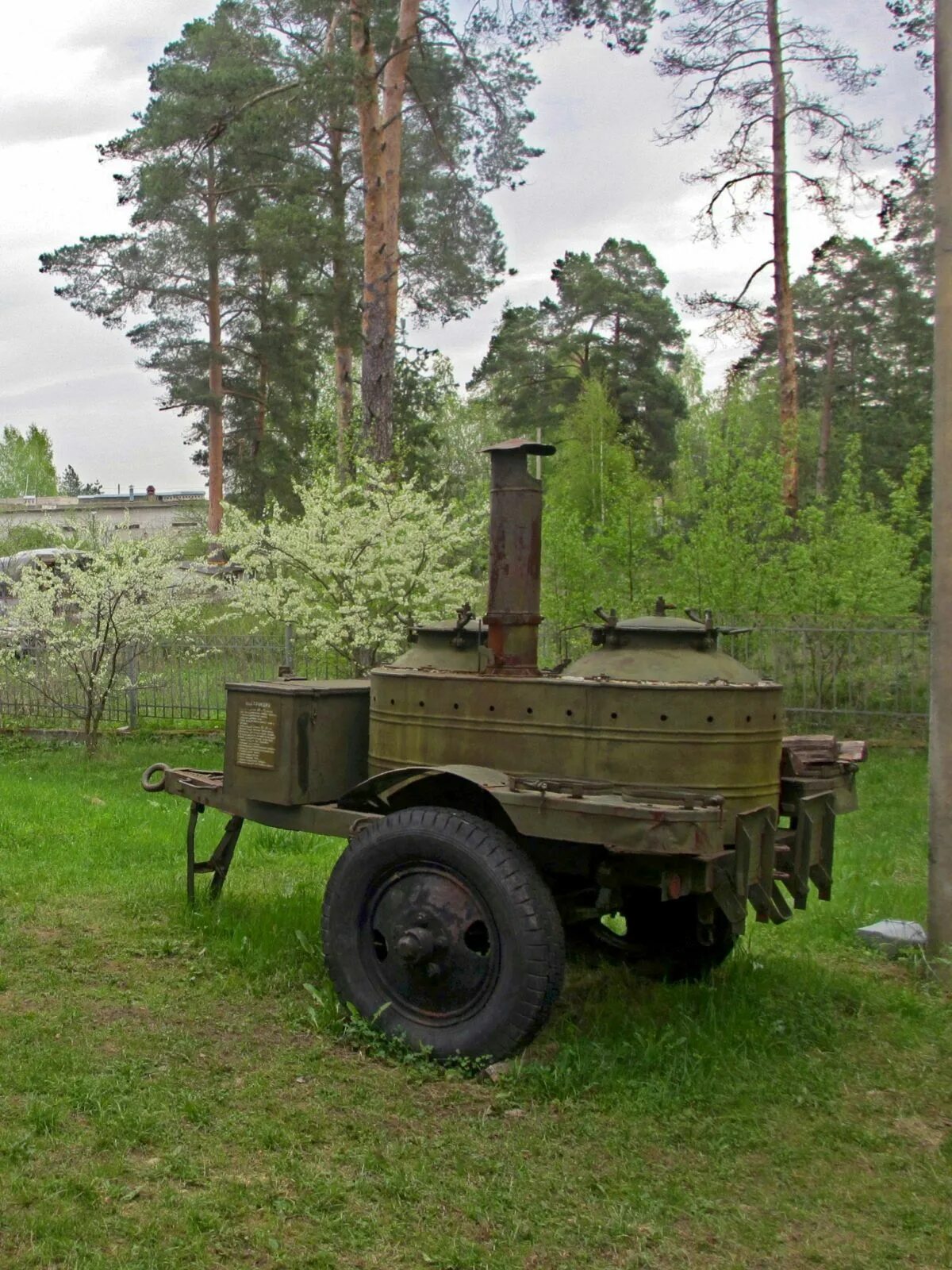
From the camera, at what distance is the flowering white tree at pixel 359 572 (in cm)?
1360

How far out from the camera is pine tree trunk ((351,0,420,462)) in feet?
52.7

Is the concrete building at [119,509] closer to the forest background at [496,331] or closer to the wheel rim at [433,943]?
the forest background at [496,331]

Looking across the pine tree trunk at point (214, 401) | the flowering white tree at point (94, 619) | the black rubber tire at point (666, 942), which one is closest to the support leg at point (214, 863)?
the black rubber tire at point (666, 942)

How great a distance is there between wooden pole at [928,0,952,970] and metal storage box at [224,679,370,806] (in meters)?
2.85

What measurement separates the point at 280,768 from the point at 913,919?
3803mm

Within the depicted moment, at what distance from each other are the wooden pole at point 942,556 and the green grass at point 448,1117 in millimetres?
396

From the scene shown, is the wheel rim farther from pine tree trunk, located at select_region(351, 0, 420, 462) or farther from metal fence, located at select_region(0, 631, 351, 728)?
pine tree trunk, located at select_region(351, 0, 420, 462)

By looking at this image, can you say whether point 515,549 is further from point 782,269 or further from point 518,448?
point 782,269

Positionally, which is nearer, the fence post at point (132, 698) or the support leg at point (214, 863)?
the support leg at point (214, 863)

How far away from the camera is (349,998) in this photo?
201 inches

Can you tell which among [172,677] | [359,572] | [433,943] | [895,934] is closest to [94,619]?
[172,677]

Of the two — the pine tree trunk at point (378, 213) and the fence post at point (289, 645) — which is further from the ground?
the pine tree trunk at point (378, 213)

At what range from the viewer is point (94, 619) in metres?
14.4

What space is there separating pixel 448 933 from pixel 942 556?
10.6 ft
